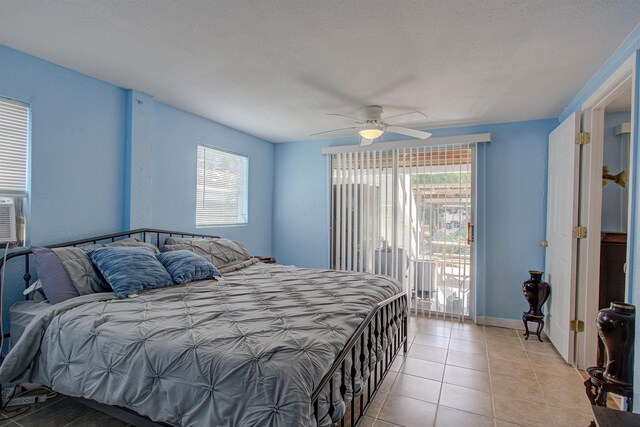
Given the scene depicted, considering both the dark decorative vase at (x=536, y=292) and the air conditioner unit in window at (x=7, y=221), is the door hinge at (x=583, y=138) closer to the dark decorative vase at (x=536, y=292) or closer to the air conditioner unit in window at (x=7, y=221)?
the dark decorative vase at (x=536, y=292)

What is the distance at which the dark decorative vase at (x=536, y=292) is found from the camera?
3.54m

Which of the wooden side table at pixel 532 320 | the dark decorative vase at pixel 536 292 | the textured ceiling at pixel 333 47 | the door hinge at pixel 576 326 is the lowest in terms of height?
the wooden side table at pixel 532 320

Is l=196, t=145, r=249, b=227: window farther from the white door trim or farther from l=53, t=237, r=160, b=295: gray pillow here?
the white door trim

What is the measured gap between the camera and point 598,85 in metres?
2.62

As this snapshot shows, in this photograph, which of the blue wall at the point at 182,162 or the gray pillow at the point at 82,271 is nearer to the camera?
the gray pillow at the point at 82,271

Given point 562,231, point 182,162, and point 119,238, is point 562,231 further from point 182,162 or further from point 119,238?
point 119,238

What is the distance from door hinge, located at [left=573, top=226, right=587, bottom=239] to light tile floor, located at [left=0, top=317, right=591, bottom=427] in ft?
3.83

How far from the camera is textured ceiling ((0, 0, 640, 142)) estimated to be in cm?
184

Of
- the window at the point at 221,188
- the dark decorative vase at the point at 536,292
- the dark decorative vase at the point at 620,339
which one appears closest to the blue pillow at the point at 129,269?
the window at the point at 221,188

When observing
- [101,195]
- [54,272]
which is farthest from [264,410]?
[101,195]

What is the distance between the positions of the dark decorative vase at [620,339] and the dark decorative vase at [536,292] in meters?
1.69

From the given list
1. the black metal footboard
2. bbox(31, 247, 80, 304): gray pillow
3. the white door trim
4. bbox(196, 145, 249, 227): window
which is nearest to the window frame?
bbox(31, 247, 80, 304): gray pillow

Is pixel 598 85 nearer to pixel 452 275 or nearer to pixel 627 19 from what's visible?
pixel 627 19

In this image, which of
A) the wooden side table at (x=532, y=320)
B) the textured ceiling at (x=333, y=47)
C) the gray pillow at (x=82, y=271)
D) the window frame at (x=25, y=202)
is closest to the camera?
the textured ceiling at (x=333, y=47)
